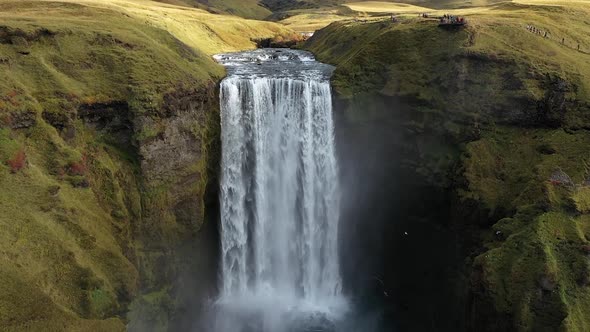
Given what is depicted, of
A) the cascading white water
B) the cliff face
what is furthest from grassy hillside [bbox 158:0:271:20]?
the cliff face

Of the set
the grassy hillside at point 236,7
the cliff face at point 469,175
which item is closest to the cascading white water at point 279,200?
the cliff face at point 469,175

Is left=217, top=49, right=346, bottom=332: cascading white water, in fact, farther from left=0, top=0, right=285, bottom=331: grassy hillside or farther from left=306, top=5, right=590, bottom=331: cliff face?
left=0, top=0, right=285, bottom=331: grassy hillside

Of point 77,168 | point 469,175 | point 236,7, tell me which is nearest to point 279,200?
point 469,175

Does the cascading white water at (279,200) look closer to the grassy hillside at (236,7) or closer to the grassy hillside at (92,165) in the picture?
the grassy hillside at (92,165)

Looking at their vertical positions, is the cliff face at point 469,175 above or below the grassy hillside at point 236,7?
below

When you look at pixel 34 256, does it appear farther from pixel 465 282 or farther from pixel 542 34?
pixel 542 34

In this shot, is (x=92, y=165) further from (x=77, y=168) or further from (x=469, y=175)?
(x=469, y=175)
